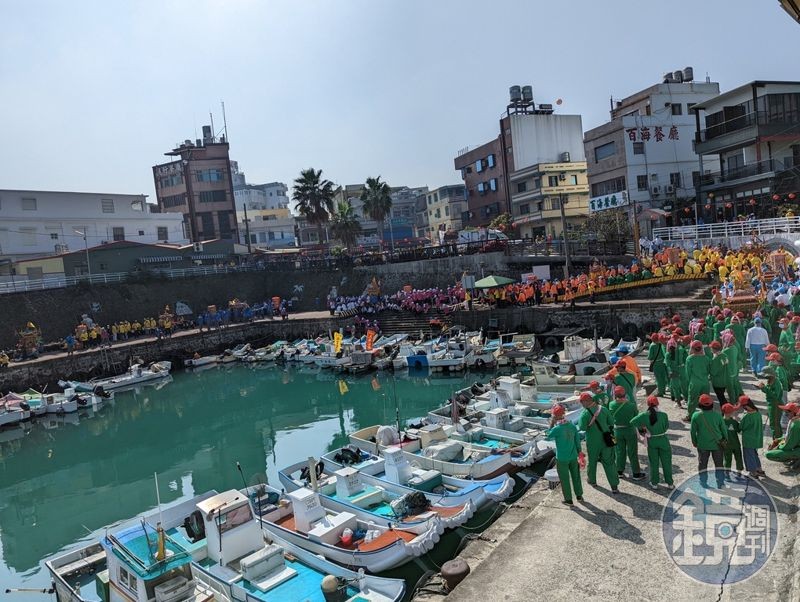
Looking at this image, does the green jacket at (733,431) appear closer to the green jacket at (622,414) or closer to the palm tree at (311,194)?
the green jacket at (622,414)

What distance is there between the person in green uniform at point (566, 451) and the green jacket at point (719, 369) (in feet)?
11.6

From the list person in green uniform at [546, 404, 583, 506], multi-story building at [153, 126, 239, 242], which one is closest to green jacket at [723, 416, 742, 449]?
person in green uniform at [546, 404, 583, 506]

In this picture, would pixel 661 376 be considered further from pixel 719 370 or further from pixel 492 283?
pixel 492 283

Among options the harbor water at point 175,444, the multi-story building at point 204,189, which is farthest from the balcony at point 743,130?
the multi-story building at point 204,189

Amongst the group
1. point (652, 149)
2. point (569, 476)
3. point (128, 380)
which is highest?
point (652, 149)

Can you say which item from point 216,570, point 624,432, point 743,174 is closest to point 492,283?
point 743,174

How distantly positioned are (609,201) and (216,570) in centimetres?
3525

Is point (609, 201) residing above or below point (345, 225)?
below

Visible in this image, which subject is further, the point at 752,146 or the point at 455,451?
the point at 752,146

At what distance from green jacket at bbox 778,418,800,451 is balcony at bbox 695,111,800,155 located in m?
27.7

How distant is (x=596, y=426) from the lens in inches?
322

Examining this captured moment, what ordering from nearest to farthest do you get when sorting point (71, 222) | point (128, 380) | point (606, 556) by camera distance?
point (606, 556)
point (128, 380)
point (71, 222)

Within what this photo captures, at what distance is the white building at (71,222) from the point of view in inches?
1586

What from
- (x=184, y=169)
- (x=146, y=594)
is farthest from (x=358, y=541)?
(x=184, y=169)
